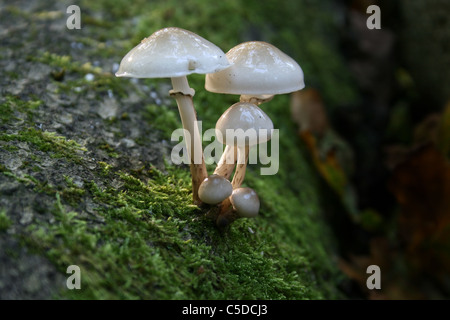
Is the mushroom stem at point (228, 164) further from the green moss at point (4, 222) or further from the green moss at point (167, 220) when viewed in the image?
the green moss at point (4, 222)

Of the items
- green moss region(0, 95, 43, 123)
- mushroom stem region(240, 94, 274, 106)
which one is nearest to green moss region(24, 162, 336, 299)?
mushroom stem region(240, 94, 274, 106)

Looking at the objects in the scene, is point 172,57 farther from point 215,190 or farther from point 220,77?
point 215,190

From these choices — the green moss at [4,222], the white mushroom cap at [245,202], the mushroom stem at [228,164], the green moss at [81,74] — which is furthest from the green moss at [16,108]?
the white mushroom cap at [245,202]

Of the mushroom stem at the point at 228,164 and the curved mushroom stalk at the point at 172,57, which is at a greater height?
the curved mushroom stalk at the point at 172,57

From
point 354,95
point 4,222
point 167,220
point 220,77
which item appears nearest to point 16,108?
point 4,222

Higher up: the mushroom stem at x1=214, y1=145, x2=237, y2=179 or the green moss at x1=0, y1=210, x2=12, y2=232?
the mushroom stem at x1=214, y1=145, x2=237, y2=179

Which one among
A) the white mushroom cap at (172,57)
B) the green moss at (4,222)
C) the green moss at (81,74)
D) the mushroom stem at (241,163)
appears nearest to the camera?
the green moss at (4,222)

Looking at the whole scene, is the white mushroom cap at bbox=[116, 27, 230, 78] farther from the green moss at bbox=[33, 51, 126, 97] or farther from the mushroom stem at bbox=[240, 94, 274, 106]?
the green moss at bbox=[33, 51, 126, 97]
